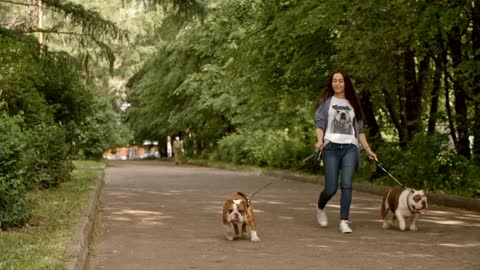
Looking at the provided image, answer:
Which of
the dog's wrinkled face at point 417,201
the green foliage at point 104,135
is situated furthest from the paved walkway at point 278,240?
the green foliage at point 104,135

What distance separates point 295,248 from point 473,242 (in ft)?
7.24

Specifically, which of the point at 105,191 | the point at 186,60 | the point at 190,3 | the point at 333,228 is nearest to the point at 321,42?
the point at 190,3

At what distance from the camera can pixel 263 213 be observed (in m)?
12.0

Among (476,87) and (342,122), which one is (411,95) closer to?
(476,87)

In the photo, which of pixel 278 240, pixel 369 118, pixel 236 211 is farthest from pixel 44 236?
pixel 369 118

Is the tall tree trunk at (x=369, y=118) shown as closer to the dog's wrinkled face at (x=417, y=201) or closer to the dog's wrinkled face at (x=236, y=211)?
the dog's wrinkled face at (x=417, y=201)

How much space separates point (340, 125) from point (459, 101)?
7.47m

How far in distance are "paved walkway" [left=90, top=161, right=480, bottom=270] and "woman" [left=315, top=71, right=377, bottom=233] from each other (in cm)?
59

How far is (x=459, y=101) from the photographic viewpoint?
1591 cm

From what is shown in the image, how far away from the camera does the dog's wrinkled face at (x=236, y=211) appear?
8.22m

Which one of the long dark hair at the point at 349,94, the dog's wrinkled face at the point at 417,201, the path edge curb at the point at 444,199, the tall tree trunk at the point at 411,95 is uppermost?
the tall tree trunk at the point at 411,95

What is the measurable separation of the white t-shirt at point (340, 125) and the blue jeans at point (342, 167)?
0.31ft

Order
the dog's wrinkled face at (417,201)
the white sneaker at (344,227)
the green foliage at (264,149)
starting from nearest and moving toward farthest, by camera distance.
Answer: the dog's wrinkled face at (417,201) → the white sneaker at (344,227) → the green foliage at (264,149)

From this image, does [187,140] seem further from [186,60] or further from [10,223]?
[10,223]
